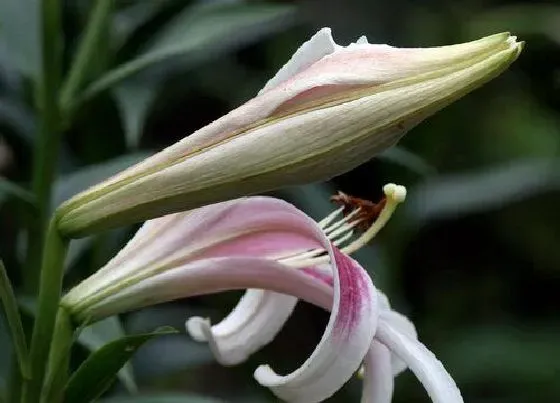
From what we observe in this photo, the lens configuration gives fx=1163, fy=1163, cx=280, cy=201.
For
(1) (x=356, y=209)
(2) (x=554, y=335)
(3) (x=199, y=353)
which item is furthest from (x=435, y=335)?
(1) (x=356, y=209)

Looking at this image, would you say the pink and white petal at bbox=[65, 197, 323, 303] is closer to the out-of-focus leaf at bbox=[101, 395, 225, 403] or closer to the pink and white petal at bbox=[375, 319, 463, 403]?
the pink and white petal at bbox=[375, 319, 463, 403]

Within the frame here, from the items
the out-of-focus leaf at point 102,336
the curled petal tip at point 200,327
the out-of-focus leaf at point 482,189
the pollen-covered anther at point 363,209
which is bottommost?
the out-of-focus leaf at point 482,189

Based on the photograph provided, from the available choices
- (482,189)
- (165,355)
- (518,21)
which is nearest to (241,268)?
(165,355)

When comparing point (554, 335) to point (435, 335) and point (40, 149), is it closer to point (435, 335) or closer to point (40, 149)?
point (435, 335)

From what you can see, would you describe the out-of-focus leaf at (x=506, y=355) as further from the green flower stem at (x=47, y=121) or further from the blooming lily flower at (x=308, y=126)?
the blooming lily flower at (x=308, y=126)

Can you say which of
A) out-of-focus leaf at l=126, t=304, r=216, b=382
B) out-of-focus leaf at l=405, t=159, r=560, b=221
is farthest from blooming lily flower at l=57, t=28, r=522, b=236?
out-of-focus leaf at l=405, t=159, r=560, b=221

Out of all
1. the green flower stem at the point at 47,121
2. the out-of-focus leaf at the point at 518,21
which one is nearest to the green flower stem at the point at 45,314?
the green flower stem at the point at 47,121
